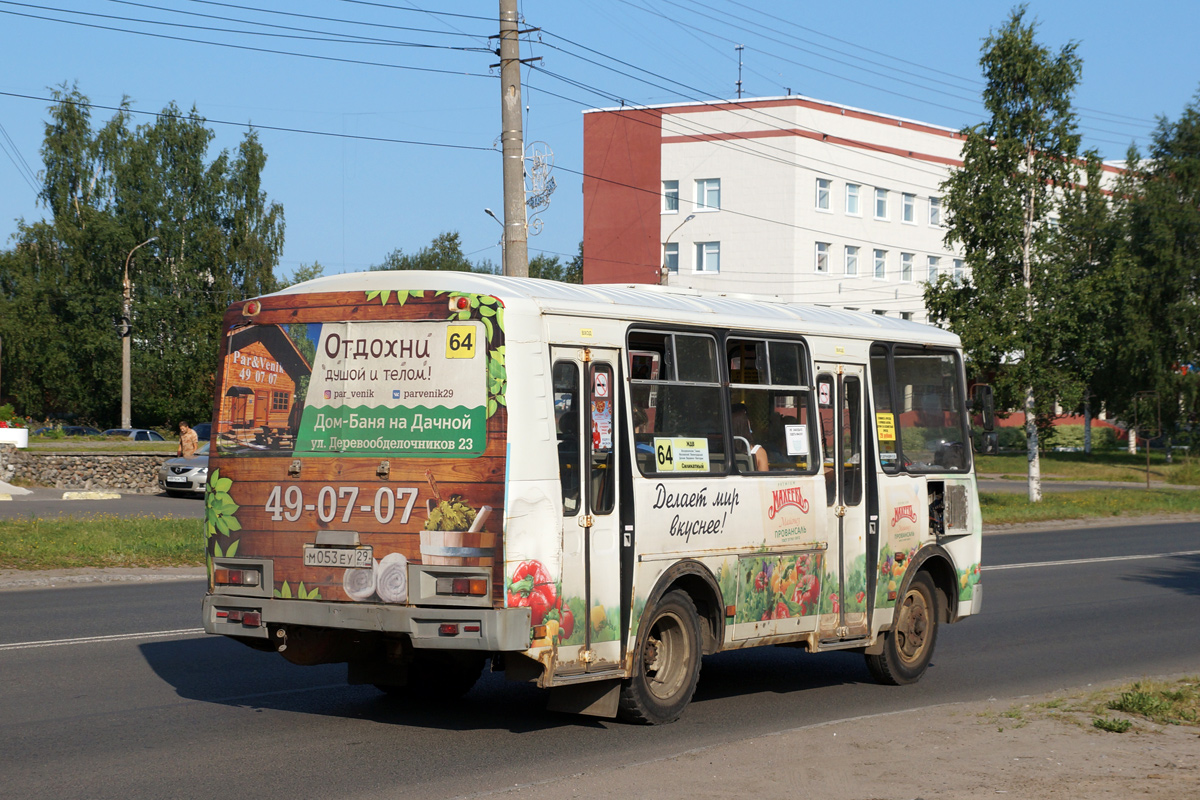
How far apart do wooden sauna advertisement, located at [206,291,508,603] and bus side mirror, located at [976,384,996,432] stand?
5.59 metres

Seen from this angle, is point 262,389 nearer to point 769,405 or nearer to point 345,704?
point 345,704

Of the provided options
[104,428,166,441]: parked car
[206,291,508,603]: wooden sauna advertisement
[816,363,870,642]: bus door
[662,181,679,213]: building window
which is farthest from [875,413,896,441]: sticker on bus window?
[662,181,679,213]: building window

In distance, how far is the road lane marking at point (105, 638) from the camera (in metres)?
11.7

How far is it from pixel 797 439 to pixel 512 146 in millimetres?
8555

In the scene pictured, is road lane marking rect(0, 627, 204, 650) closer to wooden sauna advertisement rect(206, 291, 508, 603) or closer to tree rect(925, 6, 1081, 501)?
wooden sauna advertisement rect(206, 291, 508, 603)

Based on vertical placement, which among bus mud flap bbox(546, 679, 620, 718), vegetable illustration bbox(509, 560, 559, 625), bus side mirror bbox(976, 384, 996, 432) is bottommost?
bus mud flap bbox(546, 679, 620, 718)

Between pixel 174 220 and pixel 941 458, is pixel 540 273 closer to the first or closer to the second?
pixel 174 220

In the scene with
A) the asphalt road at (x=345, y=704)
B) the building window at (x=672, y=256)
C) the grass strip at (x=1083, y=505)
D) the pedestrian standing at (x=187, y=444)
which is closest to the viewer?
the asphalt road at (x=345, y=704)

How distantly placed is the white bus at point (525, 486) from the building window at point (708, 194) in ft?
199

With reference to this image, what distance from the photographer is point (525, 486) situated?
25.0 feet

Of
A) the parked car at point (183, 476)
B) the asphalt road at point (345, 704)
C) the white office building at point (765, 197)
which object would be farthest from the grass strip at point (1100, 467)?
the asphalt road at point (345, 704)

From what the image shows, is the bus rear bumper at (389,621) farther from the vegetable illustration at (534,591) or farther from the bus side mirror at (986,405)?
the bus side mirror at (986,405)

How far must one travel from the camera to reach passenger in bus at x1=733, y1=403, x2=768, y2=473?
368 inches

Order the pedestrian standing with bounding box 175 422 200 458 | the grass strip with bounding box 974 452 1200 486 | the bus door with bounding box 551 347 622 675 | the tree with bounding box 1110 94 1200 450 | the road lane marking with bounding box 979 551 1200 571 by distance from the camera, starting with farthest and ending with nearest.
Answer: the tree with bounding box 1110 94 1200 450, the grass strip with bounding box 974 452 1200 486, the pedestrian standing with bounding box 175 422 200 458, the road lane marking with bounding box 979 551 1200 571, the bus door with bounding box 551 347 622 675
